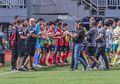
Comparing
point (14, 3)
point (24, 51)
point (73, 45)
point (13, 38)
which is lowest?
point (24, 51)

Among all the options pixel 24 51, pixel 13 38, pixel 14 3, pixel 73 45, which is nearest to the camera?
pixel 24 51

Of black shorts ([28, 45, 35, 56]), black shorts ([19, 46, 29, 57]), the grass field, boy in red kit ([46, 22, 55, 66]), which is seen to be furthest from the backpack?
boy in red kit ([46, 22, 55, 66])

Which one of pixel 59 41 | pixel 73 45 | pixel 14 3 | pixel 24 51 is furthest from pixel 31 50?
pixel 14 3

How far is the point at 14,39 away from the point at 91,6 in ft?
67.8

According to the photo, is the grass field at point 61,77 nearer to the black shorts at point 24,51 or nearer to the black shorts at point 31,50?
the black shorts at point 24,51

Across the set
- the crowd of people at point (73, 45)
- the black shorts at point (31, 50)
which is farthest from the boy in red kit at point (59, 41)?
the black shorts at point (31, 50)

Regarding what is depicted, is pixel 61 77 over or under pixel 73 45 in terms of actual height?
under

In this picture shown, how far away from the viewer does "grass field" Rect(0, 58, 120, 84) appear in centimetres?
1788

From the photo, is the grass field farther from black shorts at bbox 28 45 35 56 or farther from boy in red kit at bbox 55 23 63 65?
boy in red kit at bbox 55 23 63 65

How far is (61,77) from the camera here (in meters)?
19.3

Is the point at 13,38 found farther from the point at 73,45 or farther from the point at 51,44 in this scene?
the point at 51,44

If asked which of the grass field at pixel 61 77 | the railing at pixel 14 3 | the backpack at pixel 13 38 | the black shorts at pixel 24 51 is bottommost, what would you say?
the grass field at pixel 61 77

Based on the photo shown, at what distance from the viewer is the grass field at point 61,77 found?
17875 mm

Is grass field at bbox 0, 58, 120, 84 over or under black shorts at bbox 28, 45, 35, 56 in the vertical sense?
under
